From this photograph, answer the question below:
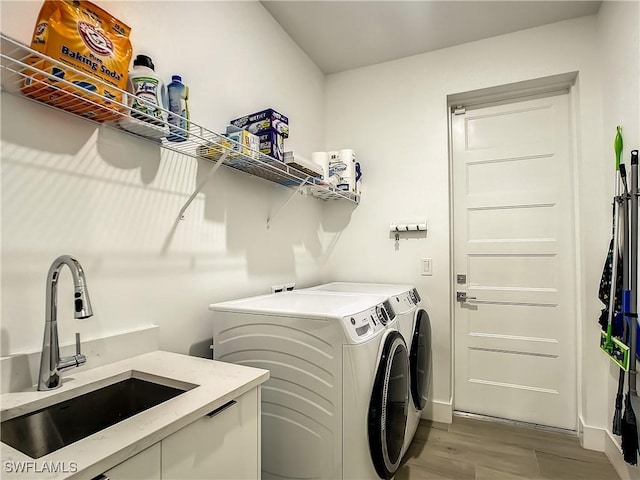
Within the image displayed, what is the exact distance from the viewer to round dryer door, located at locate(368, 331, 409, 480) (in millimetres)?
1447

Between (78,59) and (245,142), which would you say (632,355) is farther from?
(78,59)

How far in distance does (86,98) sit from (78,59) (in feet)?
0.35

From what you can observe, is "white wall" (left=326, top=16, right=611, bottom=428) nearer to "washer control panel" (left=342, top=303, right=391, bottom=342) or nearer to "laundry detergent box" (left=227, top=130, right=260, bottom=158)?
"washer control panel" (left=342, top=303, right=391, bottom=342)

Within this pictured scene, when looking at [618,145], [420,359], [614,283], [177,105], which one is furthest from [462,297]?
[177,105]

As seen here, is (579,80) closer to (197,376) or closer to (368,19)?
(368,19)

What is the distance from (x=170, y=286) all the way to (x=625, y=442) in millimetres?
2274

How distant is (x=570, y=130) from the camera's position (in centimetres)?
247

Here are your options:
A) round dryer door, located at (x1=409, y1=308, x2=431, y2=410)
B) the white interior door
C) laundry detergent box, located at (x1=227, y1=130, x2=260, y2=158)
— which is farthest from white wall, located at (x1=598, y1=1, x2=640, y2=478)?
laundry detergent box, located at (x1=227, y1=130, x2=260, y2=158)

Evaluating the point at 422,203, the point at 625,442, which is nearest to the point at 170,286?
the point at 422,203

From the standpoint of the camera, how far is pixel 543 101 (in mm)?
2562

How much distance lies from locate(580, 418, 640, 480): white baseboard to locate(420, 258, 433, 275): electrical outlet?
1.33 meters

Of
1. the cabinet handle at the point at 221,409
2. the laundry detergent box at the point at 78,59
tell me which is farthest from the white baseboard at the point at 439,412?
the laundry detergent box at the point at 78,59

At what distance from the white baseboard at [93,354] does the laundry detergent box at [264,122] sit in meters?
1.04

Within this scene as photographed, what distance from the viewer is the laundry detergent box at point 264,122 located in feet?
5.77
